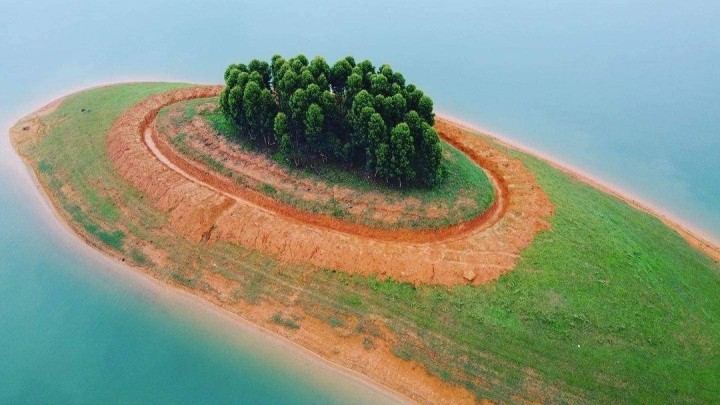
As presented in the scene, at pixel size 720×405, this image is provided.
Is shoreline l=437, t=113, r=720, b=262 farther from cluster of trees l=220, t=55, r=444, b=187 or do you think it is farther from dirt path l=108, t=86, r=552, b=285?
cluster of trees l=220, t=55, r=444, b=187

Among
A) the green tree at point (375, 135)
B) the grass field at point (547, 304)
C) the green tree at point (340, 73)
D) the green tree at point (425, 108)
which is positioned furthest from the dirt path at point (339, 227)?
the green tree at point (340, 73)

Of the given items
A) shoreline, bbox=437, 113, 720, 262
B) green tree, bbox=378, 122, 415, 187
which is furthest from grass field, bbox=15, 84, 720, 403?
green tree, bbox=378, 122, 415, 187

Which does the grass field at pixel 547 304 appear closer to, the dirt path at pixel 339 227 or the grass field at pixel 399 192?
the dirt path at pixel 339 227

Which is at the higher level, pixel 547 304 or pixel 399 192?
pixel 399 192

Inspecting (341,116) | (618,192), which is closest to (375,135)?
(341,116)

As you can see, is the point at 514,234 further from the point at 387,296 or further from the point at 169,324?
the point at 169,324

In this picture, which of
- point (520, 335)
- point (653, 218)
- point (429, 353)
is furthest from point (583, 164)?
point (429, 353)

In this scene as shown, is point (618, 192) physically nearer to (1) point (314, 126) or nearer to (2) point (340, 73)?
(2) point (340, 73)
